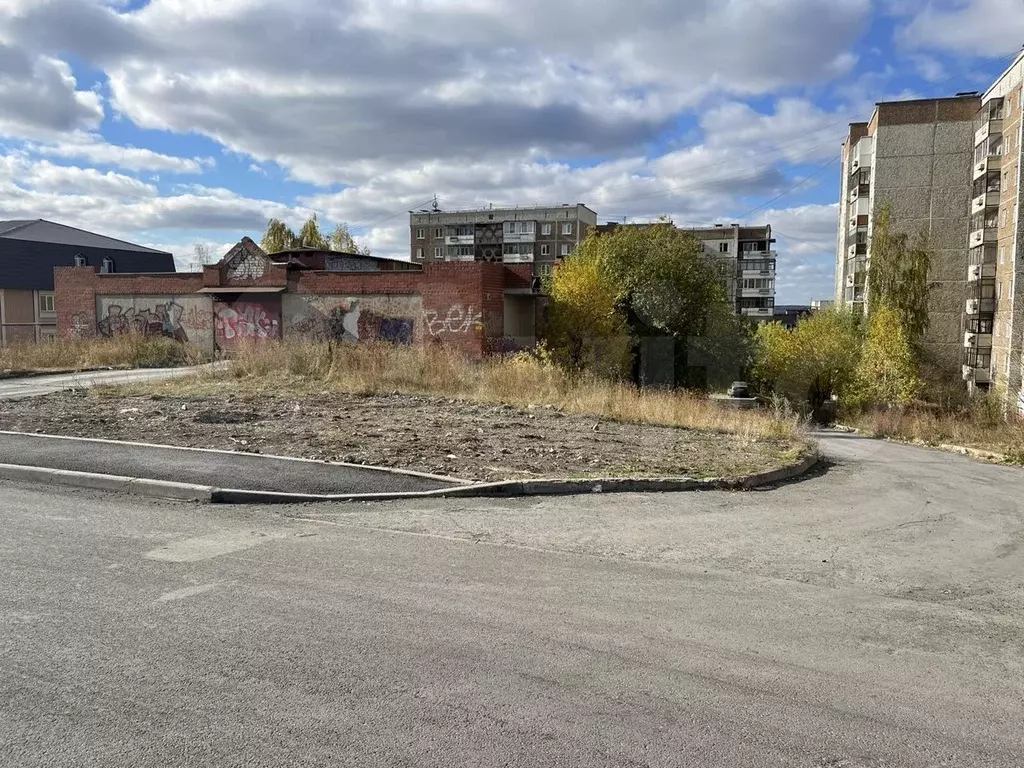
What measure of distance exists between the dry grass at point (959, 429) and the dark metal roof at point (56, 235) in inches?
2073

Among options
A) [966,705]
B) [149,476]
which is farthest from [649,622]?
[149,476]

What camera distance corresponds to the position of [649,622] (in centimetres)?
491

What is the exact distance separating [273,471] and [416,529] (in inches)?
111

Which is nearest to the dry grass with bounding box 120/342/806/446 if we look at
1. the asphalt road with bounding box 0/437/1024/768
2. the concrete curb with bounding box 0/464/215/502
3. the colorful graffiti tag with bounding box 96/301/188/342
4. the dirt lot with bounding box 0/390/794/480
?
the dirt lot with bounding box 0/390/794/480

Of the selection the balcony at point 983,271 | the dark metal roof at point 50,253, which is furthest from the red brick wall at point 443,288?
the balcony at point 983,271

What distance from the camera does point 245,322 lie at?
33438 millimetres

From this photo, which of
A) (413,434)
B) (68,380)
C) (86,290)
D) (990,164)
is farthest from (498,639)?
(990,164)

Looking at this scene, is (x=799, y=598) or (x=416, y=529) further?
(x=416, y=529)

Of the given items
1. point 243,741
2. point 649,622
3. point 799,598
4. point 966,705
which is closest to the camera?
point 243,741

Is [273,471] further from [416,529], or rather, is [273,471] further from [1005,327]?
[1005,327]

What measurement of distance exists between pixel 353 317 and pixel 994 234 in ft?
134

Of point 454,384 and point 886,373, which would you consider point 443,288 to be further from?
point 886,373

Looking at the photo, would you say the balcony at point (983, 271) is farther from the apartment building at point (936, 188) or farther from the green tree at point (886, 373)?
the green tree at point (886, 373)

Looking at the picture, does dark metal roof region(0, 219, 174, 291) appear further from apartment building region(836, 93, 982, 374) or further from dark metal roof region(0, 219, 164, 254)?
apartment building region(836, 93, 982, 374)
